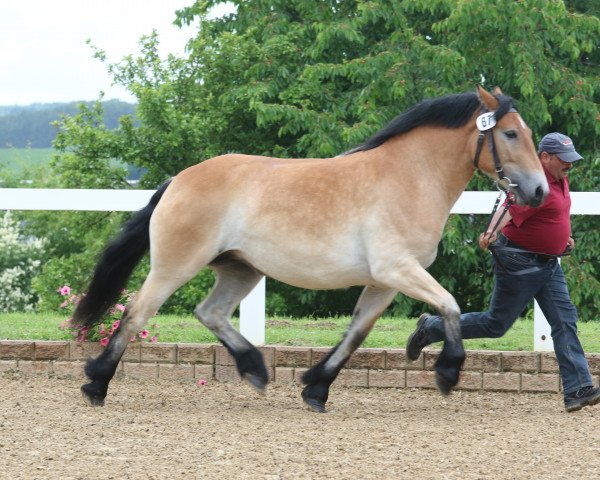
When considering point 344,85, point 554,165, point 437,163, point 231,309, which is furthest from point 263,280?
point 344,85

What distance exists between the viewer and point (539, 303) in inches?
264

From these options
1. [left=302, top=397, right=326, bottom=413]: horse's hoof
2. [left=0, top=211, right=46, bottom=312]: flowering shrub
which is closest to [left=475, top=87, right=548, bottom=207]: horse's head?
[left=302, top=397, right=326, bottom=413]: horse's hoof

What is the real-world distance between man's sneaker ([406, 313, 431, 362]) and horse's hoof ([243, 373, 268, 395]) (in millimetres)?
983

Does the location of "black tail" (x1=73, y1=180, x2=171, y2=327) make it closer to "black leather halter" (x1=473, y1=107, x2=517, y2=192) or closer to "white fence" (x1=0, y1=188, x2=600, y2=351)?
"white fence" (x1=0, y1=188, x2=600, y2=351)

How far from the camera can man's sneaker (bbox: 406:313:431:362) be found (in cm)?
683

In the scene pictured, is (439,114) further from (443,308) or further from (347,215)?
(443,308)

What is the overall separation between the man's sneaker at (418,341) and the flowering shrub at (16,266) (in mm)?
14967

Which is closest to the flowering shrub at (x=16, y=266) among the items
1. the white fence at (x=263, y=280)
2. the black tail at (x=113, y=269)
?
the white fence at (x=263, y=280)

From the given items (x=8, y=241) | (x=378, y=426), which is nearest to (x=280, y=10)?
(x=8, y=241)

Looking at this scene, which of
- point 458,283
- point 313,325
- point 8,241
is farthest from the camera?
point 8,241

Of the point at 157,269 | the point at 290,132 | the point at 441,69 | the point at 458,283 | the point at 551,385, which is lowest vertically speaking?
the point at 458,283

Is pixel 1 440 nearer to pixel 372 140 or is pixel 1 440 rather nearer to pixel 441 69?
pixel 372 140

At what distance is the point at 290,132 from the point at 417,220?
30.8ft

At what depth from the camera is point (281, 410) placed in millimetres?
6637
